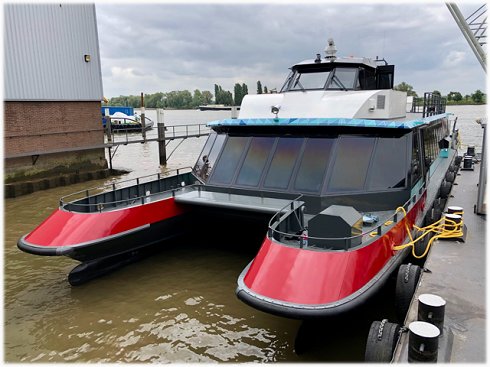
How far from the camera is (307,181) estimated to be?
7.52 metres

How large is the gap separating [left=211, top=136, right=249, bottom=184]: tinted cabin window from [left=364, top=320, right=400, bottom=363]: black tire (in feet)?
16.0

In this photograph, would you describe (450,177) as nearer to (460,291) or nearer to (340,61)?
(340,61)

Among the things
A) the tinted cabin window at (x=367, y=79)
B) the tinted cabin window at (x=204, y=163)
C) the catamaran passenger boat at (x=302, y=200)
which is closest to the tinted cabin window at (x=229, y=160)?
the catamaran passenger boat at (x=302, y=200)

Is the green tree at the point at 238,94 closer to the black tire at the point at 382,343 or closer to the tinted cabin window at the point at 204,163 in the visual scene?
the tinted cabin window at the point at 204,163

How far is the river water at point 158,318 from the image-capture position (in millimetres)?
5570

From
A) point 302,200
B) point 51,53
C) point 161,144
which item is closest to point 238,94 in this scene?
point 161,144

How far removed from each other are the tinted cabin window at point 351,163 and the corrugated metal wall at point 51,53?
46.7 ft

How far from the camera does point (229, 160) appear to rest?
8.75 metres

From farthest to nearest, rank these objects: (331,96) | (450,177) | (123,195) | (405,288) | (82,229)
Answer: (450,177)
(123,195)
(331,96)
(82,229)
(405,288)

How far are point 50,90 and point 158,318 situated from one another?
14.2 metres

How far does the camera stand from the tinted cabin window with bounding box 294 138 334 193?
7.43 m

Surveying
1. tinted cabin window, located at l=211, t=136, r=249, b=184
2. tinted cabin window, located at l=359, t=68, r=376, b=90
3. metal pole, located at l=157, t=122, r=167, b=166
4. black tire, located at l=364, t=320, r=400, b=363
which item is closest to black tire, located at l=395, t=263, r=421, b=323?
black tire, located at l=364, t=320, r=400, b=363

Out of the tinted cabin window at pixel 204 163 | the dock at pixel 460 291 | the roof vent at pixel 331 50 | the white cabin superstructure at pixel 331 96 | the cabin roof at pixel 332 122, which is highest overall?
the roof vent at pixel 331 50

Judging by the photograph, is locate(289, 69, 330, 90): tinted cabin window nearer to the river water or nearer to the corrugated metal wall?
the river water
